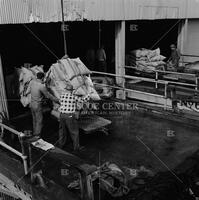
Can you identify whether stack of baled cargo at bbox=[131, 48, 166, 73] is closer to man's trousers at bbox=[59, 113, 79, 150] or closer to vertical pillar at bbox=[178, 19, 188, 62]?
vertical pillar at bbox=[178, 19, 188, 62]

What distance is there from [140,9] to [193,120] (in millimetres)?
5044

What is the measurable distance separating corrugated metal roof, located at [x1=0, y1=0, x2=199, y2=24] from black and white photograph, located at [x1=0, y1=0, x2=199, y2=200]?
29mm

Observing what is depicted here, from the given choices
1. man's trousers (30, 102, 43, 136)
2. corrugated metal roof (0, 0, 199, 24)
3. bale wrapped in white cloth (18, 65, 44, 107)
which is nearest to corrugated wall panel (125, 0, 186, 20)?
corrugated metal roof (0, 0, 199, 24)

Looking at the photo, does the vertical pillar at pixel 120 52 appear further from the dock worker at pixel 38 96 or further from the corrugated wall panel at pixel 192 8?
the corrugated wall panel at pixel 192 8

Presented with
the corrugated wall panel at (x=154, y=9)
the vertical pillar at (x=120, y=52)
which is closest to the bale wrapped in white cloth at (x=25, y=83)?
the vertical pillar at (x=120, y=52)

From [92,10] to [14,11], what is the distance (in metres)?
2.91

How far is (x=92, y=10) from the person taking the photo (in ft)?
28.5

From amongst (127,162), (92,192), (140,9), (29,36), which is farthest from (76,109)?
(29,36)

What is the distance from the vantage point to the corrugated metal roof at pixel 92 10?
6676 mm

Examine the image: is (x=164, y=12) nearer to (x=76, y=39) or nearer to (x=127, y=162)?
(x=76, y=39)

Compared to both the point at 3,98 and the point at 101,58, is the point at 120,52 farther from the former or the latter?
the point at 3,98

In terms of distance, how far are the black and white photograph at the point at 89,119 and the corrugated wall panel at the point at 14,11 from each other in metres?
0.02

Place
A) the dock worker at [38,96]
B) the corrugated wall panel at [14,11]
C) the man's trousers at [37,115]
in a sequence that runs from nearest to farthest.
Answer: the corrugated wall panel at [14,11] < the dock worker at [38,96] < the man's trousers at [37,115]

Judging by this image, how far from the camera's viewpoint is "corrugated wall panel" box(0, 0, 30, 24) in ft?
21.0
